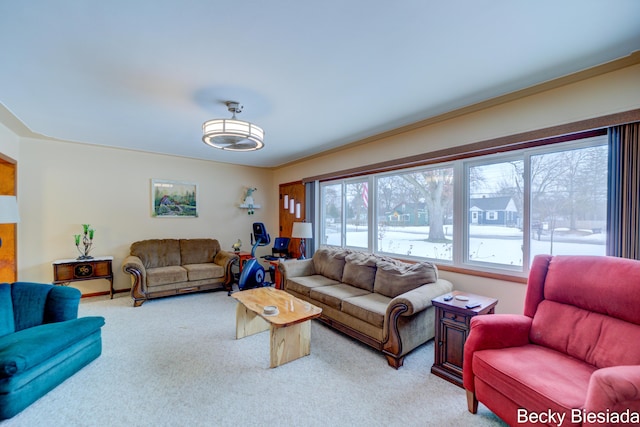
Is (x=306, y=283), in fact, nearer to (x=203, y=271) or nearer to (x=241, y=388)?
(x=241, y=388)

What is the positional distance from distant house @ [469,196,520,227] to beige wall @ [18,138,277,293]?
15.9ft

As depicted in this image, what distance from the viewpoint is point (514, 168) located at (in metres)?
2.84

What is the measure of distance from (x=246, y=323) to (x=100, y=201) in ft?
12.2

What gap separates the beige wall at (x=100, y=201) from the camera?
4176 millimetres

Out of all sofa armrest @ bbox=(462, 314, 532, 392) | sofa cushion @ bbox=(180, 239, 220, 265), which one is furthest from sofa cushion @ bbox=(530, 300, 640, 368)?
sofa cushion @ bbox=(180, 239, 220, 265)

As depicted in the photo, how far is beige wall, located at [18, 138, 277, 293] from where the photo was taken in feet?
13.7

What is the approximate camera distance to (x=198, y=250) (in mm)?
5230

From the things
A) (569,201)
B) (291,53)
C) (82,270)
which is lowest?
(82,270)

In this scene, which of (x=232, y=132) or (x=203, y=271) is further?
(x=203, y=271)

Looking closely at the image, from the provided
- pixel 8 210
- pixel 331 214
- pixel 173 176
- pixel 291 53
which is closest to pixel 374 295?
pixel 331 214

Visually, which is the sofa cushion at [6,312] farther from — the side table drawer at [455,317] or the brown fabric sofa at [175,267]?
the side table drawer at [455,317]

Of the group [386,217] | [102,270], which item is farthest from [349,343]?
[102,270]

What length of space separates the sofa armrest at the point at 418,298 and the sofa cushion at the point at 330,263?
1.36 metres

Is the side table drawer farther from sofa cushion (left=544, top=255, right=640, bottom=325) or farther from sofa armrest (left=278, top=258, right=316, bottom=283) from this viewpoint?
sofa armrest (left=278, top=258, right=316, bottom=283)
